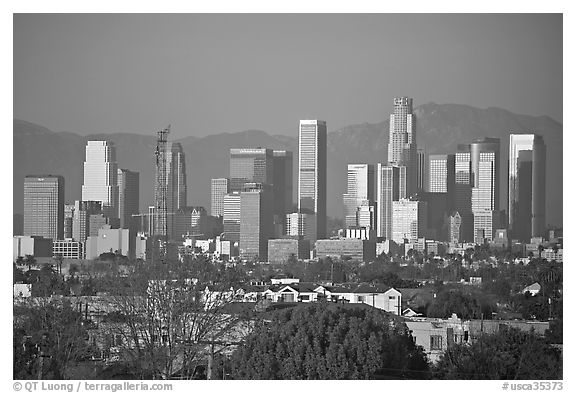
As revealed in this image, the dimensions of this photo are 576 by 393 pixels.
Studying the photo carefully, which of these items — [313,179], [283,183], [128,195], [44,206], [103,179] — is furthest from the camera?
[283,183]

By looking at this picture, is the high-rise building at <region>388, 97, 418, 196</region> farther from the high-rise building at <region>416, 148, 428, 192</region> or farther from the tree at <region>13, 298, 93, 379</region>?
the tree at <region>13, 298, 93, 379</region>

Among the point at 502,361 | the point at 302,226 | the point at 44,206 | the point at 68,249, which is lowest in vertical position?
the point at 68,249

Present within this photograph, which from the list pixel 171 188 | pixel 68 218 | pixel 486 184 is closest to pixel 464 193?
pixel 486 184

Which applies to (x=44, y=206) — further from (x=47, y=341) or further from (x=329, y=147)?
(x=47, y=341)

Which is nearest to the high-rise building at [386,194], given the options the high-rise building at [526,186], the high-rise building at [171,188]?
the high-rise building at [526,186]

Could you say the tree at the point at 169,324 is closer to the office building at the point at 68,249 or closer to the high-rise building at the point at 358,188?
the office building at the point at 68,249
